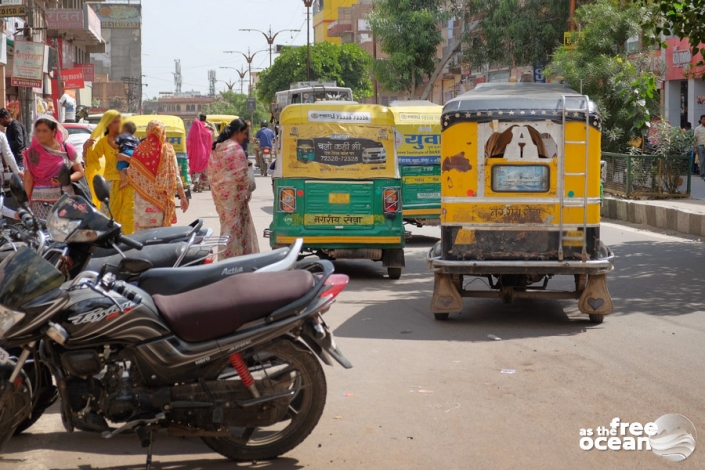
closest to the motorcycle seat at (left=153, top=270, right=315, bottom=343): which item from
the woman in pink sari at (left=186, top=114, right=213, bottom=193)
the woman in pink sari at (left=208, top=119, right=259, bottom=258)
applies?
the woman in pink sari at (left=208, top=119, right=259, bottom=258)

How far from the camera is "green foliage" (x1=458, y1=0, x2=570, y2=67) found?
1519 inches

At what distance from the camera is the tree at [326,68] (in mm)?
67125

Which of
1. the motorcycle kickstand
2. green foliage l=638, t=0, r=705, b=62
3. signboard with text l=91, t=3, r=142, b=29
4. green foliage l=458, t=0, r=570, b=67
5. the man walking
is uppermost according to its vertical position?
signboard with text l=91, t=3, r=142, b=29

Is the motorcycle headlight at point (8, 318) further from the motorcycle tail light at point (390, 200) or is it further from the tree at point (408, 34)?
the tree at point (408, 34)

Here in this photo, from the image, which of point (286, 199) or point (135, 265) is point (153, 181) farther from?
point (135, 265)

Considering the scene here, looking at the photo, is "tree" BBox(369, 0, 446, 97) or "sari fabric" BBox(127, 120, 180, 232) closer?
"sari fabric" BBox(127, 120, 180, 232)

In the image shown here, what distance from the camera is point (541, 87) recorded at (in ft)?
33.3

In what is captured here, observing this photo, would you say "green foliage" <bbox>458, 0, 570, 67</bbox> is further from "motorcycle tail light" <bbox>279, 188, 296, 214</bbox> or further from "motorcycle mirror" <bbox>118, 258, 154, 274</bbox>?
"motorcycle mirror" <bbox>118, 258, 154, 274</bbox>

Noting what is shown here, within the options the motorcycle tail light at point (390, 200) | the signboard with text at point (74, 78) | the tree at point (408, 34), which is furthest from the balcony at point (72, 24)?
the motorcycle tail light at point (390, 200)

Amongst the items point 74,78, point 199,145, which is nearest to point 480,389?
point 199,145

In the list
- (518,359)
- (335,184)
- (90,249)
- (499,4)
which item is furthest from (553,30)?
(90,249)

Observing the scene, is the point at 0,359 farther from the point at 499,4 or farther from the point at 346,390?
the point at 499,4

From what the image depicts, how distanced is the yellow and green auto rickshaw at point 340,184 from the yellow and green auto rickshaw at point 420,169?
314 centimetres

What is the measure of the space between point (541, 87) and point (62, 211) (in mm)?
6272
